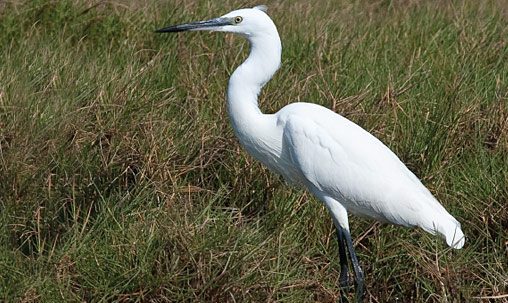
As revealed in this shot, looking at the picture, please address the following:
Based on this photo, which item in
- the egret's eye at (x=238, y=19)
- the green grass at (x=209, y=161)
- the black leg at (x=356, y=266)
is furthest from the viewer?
the egret's eye at (x=238, y=19)

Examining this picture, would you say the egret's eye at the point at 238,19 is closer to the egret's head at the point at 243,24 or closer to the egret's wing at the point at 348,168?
the egret's head at the point at 243,24

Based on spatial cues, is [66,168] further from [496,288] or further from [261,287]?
[496,288]

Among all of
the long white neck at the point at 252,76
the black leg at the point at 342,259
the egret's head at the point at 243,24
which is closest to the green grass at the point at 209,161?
the black leg at the point at 342,259

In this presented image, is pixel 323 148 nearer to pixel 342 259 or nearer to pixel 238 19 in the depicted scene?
pixel 342 259

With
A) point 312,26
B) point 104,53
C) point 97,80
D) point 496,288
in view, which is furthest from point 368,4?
point 496,288

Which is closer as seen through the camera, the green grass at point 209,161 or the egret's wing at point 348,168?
the green grass at point 209,161

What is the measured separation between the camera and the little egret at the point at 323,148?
4.46 m

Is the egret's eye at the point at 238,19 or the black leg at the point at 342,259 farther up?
the egret's eye at the point at 238,19

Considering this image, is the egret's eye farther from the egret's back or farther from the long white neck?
the egret's back

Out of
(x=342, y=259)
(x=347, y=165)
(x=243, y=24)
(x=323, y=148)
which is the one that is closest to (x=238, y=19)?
(x=243, y=24)

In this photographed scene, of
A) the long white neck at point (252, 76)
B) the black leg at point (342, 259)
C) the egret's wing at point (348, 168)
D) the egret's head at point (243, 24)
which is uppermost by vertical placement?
the egret's head at point (243, 24)

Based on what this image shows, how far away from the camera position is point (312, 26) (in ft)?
21.7

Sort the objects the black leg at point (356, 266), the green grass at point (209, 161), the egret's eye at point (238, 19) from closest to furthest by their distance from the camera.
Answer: the green grass at point (209, 161) < the black leg at point (356, 266) < the egret's eye at point (238, 19)

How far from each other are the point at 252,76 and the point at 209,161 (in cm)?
60
